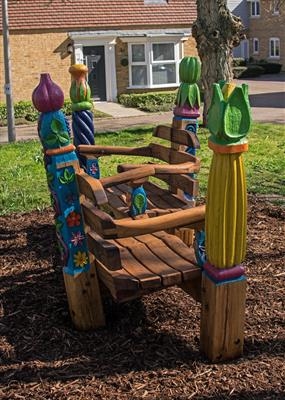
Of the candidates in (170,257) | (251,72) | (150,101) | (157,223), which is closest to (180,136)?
(170,257)

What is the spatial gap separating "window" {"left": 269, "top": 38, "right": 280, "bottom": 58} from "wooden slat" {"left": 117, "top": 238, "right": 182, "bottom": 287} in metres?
38.0

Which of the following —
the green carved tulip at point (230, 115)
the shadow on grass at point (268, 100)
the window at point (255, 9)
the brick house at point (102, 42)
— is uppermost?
the window at point (255, 9)

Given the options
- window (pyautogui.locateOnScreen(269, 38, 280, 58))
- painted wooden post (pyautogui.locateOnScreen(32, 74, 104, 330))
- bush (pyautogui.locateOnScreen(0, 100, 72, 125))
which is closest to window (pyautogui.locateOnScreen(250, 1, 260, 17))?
window (pyautogui.locateOnScreen(269, 38, 280, 58))

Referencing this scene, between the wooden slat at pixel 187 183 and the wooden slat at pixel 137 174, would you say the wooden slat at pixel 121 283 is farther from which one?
the wooden slat at pixel 187 183

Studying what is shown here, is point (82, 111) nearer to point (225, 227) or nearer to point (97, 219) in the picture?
point (97, 219)

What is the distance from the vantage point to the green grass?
24.7 feet

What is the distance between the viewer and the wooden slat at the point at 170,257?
11.5 feet

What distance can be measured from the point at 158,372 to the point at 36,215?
368cm

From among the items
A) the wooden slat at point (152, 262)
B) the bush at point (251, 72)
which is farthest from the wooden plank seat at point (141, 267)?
the bush at point (251, 72)

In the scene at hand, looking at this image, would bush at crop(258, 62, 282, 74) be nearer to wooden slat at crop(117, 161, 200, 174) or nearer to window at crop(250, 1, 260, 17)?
window at crop(250, 1, 260, 17)

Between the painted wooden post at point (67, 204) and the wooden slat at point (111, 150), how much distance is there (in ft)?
4.96

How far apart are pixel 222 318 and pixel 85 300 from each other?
88 centimetres

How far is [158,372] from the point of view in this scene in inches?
132

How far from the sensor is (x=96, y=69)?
2292 cm
